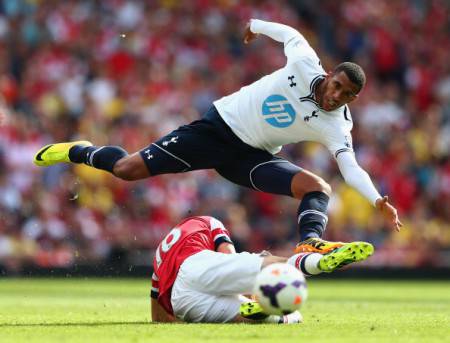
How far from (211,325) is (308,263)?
3.06 feet

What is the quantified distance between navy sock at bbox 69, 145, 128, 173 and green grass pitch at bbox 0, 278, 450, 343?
1483mm

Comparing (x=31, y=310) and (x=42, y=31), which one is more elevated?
(x=42, y=31)

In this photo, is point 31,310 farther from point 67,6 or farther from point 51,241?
point 67,6

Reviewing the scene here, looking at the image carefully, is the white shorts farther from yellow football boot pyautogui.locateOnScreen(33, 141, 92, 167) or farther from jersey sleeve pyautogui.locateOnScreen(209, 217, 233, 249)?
yellow football boot pyautogui.locateOnScreen(33, 141, 92, 167)

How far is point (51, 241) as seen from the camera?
18.1 m

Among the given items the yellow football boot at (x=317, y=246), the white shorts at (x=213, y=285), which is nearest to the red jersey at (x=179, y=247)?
the white shorts at (x=213, y=285)

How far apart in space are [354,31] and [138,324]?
45.8 ft

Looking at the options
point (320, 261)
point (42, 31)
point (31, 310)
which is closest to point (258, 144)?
point (320, 261)

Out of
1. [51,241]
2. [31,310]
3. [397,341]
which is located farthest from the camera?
[51,241]

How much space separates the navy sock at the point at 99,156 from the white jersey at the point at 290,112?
3.73 feet

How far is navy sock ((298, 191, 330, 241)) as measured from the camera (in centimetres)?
987

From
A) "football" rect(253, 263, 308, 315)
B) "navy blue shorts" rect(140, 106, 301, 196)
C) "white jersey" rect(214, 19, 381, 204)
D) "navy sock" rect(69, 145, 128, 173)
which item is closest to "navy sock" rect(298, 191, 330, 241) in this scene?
"white jersey" rect(214, 19, 381, 204)

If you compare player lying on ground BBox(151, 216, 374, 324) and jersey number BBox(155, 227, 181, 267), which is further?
jersey number BBox(155, 227, 181, 267)

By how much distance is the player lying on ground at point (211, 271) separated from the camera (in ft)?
29.0
